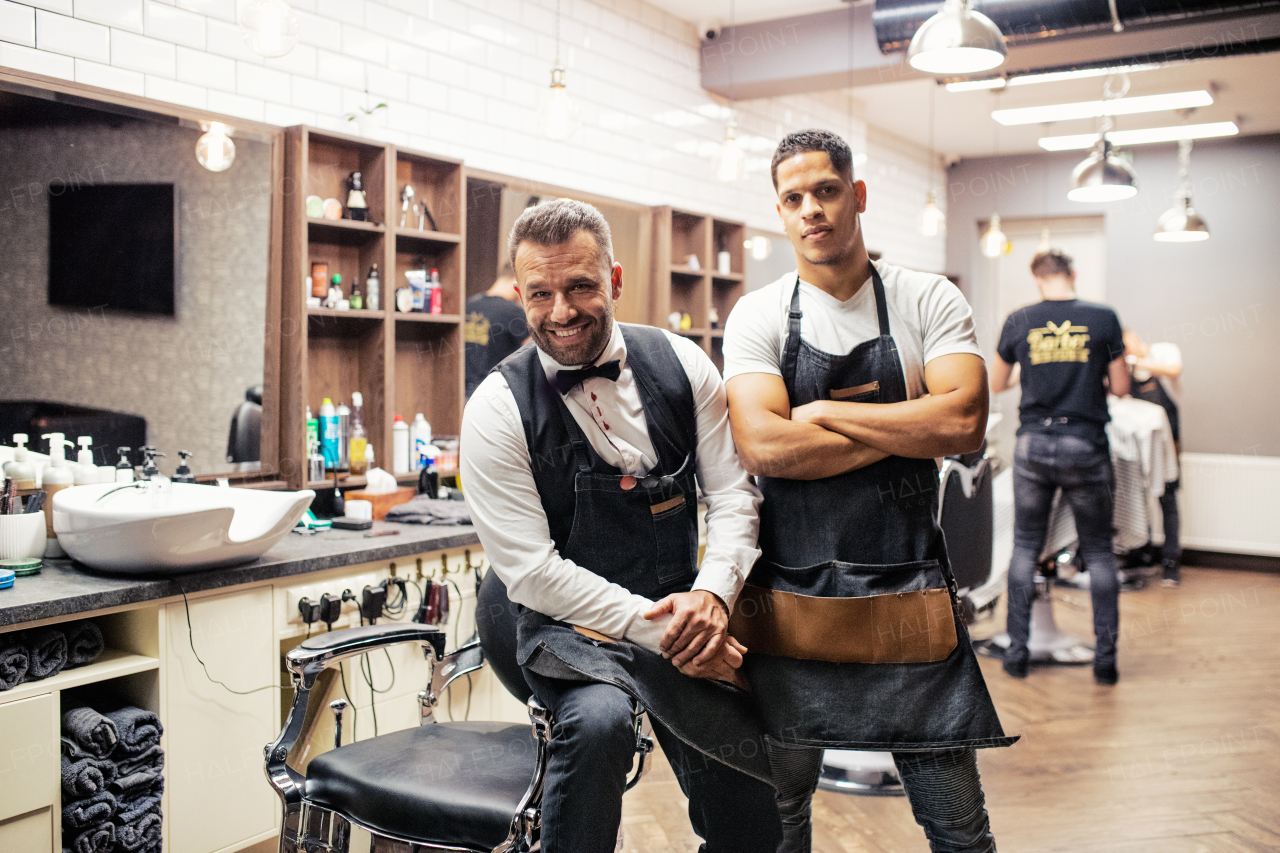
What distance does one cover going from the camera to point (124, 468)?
8.70 ft

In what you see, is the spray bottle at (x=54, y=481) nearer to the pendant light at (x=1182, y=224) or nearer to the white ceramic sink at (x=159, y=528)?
the white ceramic sink at (x=159, y=528)

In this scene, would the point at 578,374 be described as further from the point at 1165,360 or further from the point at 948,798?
Answer: the point at 1165,360

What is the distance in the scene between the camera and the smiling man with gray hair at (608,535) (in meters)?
1.62

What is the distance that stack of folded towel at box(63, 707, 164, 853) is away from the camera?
6.76 feet

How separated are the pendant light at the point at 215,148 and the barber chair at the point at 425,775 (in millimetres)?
1720

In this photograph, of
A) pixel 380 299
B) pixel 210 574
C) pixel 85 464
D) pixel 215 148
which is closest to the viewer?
pixel 210 574

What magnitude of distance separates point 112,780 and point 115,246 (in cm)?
146

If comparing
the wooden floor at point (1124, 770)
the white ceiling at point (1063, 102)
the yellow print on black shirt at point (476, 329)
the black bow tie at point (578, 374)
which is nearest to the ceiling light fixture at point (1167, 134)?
the white ceiling at point (1063, 102)

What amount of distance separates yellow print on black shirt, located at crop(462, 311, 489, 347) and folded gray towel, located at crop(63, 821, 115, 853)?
209cm

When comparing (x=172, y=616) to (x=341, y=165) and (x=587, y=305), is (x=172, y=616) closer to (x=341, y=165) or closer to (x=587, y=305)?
(x=587, y=305)

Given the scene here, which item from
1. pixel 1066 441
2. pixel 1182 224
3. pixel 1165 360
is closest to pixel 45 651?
pixel 1066 441

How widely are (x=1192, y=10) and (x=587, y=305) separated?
3460 millimetres

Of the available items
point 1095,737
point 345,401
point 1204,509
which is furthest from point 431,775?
point 1204,509

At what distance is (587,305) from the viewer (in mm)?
1691
